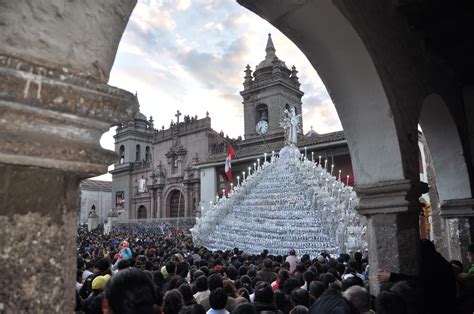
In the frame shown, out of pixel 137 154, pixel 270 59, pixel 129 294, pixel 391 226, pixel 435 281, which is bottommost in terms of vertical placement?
pixel 435 281

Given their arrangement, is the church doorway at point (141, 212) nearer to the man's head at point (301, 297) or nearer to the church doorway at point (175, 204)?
the church doorway at point (175, 204)

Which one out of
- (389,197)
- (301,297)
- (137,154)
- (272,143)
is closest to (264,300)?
(301,297)

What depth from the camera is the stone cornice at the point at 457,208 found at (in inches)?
239

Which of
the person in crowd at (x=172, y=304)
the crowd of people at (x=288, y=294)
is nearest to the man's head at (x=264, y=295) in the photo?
the crowd of people at (x=288, y=294)

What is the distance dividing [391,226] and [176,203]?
98.9 ft

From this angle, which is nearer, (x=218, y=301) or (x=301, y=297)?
(x=218, y=301)

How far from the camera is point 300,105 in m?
30.3

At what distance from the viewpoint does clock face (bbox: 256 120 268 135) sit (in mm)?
27578

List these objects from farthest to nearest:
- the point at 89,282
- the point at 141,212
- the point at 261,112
→ 1. the point at 141,212
2. the point at 261,112
3. the point at 89,282

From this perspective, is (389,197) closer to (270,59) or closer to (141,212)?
(270,59)

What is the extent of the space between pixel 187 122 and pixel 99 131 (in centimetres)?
3352

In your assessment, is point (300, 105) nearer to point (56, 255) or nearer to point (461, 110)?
point (461, 110)

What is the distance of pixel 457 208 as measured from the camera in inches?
244

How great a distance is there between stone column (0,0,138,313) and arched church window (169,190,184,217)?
30741mm
